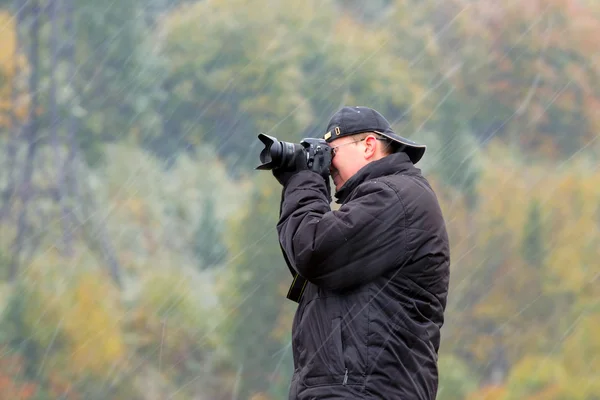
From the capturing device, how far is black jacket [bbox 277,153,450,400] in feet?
7.76

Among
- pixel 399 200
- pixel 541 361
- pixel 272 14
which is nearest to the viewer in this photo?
pixel 399 200

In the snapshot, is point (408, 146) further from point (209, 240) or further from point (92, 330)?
point (92, 330)

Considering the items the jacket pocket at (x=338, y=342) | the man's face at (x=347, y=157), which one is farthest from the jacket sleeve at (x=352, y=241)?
the man's face at (x=347, y=157)

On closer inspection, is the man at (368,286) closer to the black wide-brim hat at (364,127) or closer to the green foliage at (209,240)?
the black wide-brim hat at (364,127)

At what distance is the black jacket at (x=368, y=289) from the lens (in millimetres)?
2365

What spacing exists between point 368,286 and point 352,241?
14cm

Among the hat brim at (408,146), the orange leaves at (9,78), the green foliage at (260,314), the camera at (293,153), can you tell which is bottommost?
the green foliage at (260,314)

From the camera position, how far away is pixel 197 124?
7.14 meters

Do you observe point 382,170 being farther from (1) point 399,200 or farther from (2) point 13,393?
(2) point 13,393

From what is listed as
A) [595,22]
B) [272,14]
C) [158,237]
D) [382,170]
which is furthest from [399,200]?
[595,22]

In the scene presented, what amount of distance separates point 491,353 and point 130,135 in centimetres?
357

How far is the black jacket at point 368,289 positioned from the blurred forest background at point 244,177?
13.4ft

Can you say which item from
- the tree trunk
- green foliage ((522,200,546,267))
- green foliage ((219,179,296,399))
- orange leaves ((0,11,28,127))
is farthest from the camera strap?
orange leaves ((0,11,28,127))

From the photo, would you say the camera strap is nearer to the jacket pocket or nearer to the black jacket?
the black jacket
